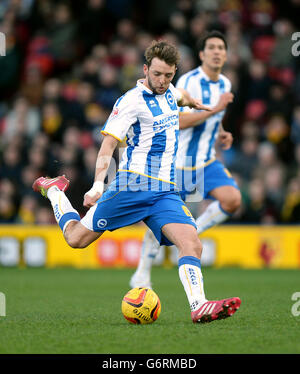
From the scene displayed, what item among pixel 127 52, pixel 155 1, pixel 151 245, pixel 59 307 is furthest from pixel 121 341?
pixel 155 1

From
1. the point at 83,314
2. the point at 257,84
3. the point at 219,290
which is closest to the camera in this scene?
the point at 83,314

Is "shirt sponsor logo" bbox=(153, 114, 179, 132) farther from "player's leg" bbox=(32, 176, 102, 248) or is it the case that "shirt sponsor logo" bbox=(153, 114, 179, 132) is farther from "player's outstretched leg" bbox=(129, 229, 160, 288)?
"player's outstretched leg" bbox=(129, 229, 160, 288)

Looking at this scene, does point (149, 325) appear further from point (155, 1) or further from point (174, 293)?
point (155, 1)

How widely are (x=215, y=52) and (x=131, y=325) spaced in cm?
390

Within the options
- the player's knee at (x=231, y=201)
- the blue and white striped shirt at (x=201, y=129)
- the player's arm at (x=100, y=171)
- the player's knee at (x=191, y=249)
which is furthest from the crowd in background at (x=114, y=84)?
the player's knee at (x=191, y=249)

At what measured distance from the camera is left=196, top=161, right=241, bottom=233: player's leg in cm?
913

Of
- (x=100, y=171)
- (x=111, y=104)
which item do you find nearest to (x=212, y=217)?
(x=100, y=171)

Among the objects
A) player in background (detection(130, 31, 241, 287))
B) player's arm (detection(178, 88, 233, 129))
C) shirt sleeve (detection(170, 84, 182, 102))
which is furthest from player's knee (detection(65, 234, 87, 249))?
player in background (detection(130, 31, 241, 287))

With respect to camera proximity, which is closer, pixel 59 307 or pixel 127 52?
pixel 59 307

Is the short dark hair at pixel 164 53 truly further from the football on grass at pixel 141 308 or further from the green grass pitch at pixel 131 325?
the green grass pitch at pixel 131 325

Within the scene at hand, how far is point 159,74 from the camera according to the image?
21.1ft

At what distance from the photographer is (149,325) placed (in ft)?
20.7
